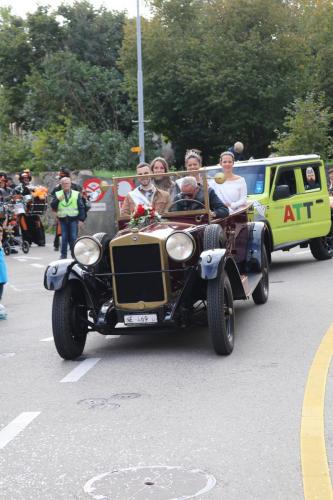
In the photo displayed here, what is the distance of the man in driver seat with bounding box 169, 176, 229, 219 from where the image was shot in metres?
9.85

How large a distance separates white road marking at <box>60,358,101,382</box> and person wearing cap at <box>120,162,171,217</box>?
1.87 m

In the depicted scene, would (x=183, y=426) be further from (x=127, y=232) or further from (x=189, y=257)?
(x=127, y=232)

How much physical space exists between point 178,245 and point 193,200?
132cm

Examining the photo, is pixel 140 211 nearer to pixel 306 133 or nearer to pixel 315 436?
pixel 315 436

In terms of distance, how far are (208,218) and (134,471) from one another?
4.85 meters

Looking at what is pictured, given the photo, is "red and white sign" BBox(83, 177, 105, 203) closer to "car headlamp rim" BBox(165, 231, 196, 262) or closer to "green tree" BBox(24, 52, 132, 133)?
"car headlamp rim" BBox(165, 231, 196, 262)

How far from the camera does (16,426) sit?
20.9 feet

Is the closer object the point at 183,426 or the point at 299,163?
the point at 183,426

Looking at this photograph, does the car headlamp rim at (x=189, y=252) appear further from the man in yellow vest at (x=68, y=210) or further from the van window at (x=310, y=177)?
the man in yellow vest at (x=68, y=210)

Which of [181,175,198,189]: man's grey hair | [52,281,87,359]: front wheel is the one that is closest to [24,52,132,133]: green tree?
[181,175,198,189]: man's grey hair

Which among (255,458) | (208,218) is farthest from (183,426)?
(208,218)

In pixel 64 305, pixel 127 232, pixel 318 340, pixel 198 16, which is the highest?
pixel 198 16

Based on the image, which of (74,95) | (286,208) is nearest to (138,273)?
(286,208)

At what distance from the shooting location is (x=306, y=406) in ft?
21.2
